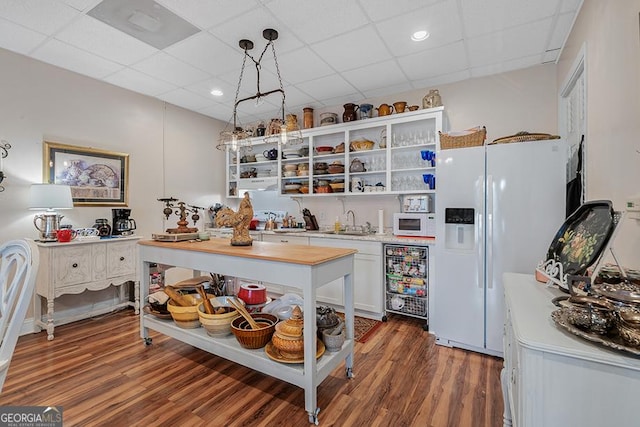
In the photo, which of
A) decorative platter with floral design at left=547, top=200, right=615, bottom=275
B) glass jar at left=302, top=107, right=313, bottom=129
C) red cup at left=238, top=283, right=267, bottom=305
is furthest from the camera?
glass jar at left=302, top=107, right=313, bottom=129

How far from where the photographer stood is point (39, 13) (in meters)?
2.27

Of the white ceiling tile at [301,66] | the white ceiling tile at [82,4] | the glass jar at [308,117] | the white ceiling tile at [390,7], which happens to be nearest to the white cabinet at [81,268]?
the white ceiling tile at [82,4]

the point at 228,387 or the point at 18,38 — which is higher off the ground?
the point at 18,38

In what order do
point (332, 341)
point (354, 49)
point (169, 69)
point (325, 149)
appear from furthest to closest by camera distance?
1. point (325, 149)
2. point (169, 69)
3. point (354, 49)
4. point (332, 341)

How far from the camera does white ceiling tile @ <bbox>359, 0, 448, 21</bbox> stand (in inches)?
83.6

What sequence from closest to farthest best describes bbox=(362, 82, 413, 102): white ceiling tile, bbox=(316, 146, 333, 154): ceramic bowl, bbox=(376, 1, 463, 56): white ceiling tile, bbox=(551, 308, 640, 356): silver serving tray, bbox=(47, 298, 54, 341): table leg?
bbox=(551, 308, 640, 356): silver serving tray, bbox=(376, 1, 463, 56): white ceiling tile, bbox=(47, 298, 54, 341): table leg, bbox=(362, 82, 413, 102): white ceiling tile, bbox=(316, 146, 333, 154): ceramic bowl

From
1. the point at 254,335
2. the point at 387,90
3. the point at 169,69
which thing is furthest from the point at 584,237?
the point at 169,69

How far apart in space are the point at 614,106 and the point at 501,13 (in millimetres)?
1215

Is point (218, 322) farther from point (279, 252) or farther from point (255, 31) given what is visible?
point (255, 31)

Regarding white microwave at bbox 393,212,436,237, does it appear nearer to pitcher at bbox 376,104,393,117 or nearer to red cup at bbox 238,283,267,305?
pitcher at bbox 376,104,393,117

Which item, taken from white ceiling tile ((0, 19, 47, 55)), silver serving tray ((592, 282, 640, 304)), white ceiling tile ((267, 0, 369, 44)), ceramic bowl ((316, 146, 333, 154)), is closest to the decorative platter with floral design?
silver serving tray ((592, 282, 640, 304))

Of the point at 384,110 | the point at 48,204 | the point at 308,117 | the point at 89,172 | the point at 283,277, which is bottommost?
the point at 283,277

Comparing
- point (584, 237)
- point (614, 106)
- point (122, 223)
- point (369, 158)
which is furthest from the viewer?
point (369, 158)

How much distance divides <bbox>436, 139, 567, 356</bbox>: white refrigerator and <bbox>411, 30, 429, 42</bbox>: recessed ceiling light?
3.40ft
